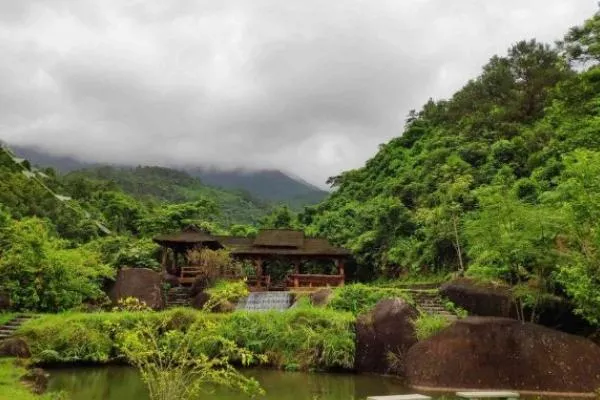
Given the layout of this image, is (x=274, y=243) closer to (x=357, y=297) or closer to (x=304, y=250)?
(x=304, y=250)

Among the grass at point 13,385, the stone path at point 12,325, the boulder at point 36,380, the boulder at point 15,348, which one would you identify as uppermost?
the stone path at point 12,325

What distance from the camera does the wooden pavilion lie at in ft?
111

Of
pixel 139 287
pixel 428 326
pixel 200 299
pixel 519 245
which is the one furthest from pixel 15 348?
pixel 519 245

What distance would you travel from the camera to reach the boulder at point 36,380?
13.4 metres

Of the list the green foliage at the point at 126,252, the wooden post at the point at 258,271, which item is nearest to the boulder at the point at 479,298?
the wooden post at the point at 258,271

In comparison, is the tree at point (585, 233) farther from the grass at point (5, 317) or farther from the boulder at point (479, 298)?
the grass at point (5, 317)

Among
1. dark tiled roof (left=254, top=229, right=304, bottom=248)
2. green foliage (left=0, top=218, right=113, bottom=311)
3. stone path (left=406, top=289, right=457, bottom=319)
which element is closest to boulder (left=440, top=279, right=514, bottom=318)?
stone path (left=406, top=289, right=457, bottom=319)

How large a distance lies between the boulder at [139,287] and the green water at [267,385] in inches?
327

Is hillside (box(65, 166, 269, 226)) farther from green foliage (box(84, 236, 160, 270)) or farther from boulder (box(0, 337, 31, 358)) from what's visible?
Result: boulder (box(0, 337, 31, 358))

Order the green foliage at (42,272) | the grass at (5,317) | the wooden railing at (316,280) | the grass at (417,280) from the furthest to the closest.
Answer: the wooden railing at (316,280) → the grass at (417,280) → the grass at (5,317) → the green foliage at (42,272)

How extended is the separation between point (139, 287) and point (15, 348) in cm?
910

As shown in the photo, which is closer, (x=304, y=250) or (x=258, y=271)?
(x=258, y=271)

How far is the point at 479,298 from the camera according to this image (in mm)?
19938

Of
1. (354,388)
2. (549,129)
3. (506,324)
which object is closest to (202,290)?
(354,388)
